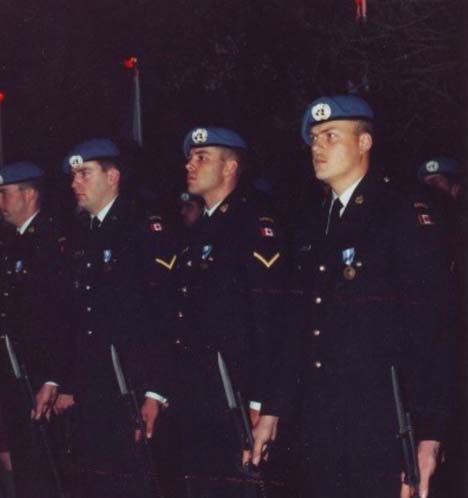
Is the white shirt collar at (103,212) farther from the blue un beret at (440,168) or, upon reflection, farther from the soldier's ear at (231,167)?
the blue un beret at (440,168)

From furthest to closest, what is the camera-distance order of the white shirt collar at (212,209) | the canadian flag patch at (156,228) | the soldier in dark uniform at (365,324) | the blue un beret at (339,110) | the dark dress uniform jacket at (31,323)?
the dark dress uniform jacket at (31,323) < the canadian flag patch at (156,228) < the white shirt collar at (212,209) < the blue un beret at (339,110) < the soldier in dark uniform at (365,324)

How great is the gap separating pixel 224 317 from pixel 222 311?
0.11 ft

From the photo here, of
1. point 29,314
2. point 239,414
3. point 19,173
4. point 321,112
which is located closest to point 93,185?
point 29,314

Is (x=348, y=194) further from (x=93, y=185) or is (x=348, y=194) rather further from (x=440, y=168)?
(x=440, y=168)

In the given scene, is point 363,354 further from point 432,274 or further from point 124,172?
point 124,172

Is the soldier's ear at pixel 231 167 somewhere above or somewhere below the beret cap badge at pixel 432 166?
above

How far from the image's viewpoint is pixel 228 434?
5727mm

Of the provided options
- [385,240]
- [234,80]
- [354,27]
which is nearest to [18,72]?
[234,80]

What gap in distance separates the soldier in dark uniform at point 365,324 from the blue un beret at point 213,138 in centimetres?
140

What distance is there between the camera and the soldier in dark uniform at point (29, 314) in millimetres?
7191

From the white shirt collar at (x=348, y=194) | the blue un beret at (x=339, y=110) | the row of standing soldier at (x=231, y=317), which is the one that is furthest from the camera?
the blue un beret at (x=339, y=110)

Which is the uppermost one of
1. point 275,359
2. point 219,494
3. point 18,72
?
point 18,72

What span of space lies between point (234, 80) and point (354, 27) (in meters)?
2.78

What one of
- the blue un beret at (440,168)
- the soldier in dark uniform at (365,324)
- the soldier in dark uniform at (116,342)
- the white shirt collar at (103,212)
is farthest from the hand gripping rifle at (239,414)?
the blue un beret at (440,168)
